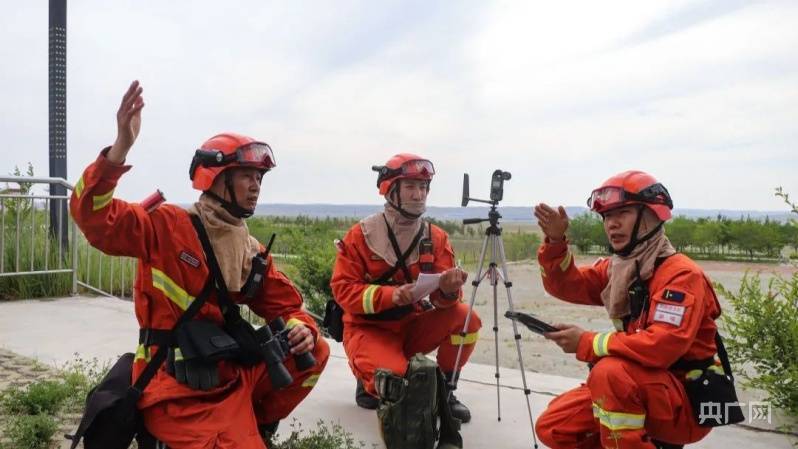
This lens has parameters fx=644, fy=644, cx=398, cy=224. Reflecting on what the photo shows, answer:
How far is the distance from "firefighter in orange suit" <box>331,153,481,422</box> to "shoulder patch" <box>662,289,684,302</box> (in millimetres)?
1592

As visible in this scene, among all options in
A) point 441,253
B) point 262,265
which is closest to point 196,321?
point 262,265

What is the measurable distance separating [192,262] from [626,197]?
2.23m

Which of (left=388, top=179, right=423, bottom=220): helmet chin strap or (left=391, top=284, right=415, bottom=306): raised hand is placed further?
(left=388, top=179, right=423, bottom=220): helmet chin strap

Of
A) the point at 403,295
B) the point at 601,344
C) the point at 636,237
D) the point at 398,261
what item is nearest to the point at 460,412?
the point at 403,295

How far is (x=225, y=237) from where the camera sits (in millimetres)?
3262

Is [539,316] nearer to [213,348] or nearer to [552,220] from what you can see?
[552,220]

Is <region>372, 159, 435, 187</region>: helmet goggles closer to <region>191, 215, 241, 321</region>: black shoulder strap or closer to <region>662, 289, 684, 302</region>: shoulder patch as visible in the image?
<region>191, 215, 241, 321</region>: black shoulder strap

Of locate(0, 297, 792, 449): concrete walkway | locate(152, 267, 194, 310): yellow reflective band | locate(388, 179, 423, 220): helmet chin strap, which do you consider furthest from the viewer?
locate(388, 179, 423, 220): helmet chin strap

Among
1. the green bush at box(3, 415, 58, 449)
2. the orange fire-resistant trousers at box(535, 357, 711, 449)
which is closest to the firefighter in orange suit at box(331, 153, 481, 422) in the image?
the orange fire-resistant trousers at box(535, 357, 711, 449)

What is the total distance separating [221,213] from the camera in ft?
10.7

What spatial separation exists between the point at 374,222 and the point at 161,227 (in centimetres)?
186

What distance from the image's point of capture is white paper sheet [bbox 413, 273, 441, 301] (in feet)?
13.3

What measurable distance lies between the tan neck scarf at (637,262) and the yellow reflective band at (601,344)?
0.29 metres

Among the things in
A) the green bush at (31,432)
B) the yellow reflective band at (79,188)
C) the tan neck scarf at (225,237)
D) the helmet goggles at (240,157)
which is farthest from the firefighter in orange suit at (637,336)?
the green bush at (31,432)
